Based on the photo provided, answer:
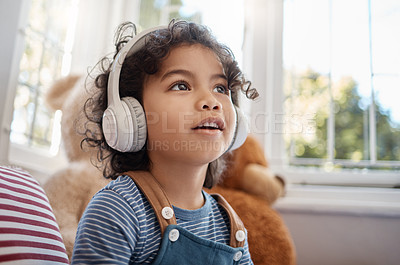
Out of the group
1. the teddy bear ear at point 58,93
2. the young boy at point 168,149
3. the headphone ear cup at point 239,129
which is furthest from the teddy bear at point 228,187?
the headphone ear cup at point 239,129

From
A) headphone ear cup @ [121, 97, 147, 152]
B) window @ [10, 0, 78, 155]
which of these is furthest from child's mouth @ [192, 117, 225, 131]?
window @ [10, 0, 78, 155]

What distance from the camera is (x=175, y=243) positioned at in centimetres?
67

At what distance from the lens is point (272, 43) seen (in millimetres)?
1894

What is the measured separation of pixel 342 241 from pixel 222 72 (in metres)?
1.09

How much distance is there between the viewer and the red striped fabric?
1.91 feet

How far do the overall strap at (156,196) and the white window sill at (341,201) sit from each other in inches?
38.1

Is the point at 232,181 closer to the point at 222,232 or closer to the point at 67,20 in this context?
the point at 222,232

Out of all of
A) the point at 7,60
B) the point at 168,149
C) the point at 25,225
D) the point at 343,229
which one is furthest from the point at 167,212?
the point at 343,229

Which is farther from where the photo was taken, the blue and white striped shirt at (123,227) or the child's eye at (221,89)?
the child's eye at (221,89)

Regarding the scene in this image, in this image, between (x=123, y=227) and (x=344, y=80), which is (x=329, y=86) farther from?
(x=123, y=227)

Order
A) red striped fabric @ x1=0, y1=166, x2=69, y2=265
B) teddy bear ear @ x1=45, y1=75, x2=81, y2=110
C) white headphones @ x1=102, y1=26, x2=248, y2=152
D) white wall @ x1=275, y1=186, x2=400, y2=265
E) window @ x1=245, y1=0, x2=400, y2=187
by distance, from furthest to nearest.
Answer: window @ x1=245, y1=0, x2=400, y2=187, white wall @ x1=275, y1=186, x2=400, y2=265, teddy bear ear @ x1=45, y1=75, x2=81, y2=110, white headphones @ x1=102, y1=26, x2=248, y2=152, red striped fabric @ x1=0, y1=166, x2=69, y2=265

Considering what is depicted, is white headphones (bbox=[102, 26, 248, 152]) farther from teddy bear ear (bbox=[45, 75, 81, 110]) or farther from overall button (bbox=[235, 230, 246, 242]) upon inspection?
teddy bear ear (bbox=[45, 75, 81, 110])

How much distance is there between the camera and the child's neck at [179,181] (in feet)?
2.48

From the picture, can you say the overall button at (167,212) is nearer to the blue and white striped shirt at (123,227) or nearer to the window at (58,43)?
the blue and white striped shirt at (123,227)
